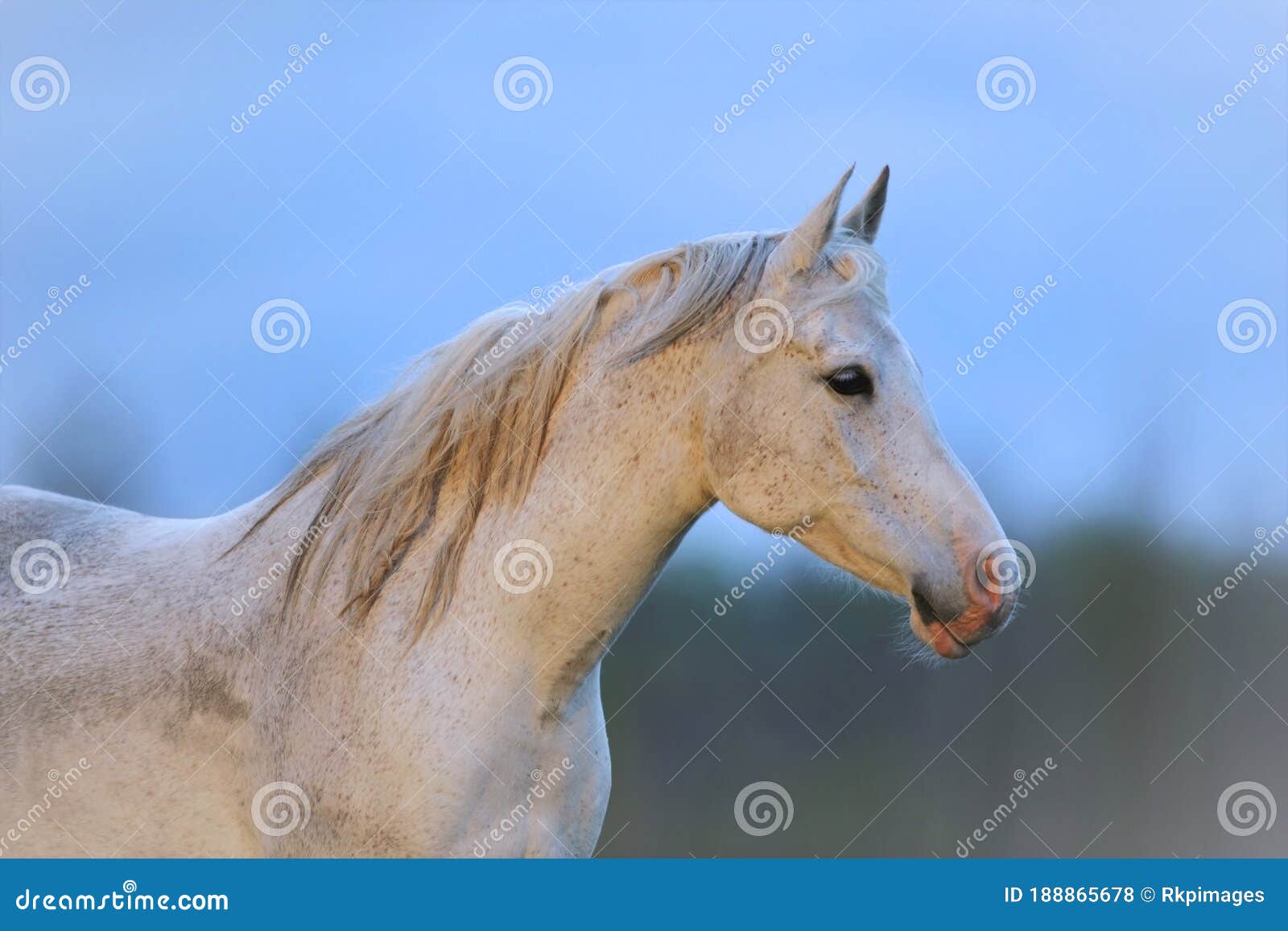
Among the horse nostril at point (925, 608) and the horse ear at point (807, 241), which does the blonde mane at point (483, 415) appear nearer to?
the horse ear at point (807, 241)

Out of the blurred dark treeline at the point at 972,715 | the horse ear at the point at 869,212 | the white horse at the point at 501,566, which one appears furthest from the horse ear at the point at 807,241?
the blurred dark treeline at the point at 972,715

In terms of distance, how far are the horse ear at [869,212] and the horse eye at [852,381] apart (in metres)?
0.54

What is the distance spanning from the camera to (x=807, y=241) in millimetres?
3449

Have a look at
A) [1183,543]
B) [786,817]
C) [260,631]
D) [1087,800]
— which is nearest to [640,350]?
[260,631]

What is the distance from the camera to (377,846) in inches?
127

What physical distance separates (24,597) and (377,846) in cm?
164

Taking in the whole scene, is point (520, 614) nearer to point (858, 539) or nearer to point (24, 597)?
point (858, 539)

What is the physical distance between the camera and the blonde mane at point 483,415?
3467mm

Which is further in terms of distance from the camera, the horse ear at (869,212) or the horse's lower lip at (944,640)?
the horse ear at (869,212)

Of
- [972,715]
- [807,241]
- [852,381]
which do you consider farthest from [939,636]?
[972,715]

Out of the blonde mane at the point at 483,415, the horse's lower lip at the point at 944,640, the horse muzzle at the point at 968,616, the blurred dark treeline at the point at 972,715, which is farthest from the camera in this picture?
the blurred dark treeline at the point at 972,715

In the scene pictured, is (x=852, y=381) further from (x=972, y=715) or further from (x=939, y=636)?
(x=972, y=715)

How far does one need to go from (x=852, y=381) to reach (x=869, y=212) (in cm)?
69

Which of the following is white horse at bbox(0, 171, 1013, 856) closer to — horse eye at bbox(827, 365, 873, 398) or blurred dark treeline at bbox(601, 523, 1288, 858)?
horse eye at bbox(827, 365, 873, 398)
